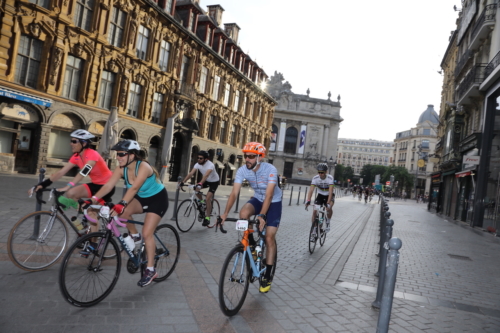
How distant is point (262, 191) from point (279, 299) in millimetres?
1389

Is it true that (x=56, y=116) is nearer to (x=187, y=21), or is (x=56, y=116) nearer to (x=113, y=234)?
(x=187, y=21)

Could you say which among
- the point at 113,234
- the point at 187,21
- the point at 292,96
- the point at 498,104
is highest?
the point at 292,96

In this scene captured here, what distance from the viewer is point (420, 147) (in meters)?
94.4

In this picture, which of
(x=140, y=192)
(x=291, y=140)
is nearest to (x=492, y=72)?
(x=140, y=192)

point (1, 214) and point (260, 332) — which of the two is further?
point (1, 214)

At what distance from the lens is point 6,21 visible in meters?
14.9

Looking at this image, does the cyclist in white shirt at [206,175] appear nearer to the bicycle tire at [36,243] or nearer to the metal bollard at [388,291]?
the bicycle tire at [36,243]

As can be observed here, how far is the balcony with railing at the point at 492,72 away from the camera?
16.7 m

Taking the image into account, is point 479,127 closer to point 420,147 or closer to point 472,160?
point 472,160

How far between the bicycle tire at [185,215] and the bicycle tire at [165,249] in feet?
12.3

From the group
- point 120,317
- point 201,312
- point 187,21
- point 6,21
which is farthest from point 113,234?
point 187,21

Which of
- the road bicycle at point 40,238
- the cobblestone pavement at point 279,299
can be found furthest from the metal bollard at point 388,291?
the road bicycle at point 40,238

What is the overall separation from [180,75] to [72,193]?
22.1 m

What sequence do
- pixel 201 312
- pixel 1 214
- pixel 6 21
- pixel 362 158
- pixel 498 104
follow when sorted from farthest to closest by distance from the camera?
pixel 362 158 < pixel 498 104 < pixel 6 21 < pixel 1 214 < pixel 201 312
